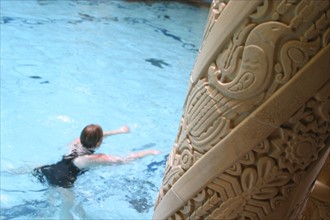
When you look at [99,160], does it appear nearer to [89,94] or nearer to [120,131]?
[120,131]

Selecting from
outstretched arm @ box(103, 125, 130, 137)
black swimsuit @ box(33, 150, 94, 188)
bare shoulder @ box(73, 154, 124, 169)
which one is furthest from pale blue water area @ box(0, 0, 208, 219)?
bare shoulder @ box(73, 154, 124, 169)

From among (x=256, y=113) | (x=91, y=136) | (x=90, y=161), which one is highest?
(x=256, y=113)

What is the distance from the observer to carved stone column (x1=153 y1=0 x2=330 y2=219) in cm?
105

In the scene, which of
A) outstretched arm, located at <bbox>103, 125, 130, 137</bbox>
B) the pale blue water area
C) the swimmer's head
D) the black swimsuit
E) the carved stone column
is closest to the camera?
the carved stone column

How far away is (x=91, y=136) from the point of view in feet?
15.2

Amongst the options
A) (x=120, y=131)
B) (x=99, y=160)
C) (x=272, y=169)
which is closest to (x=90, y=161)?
(x=99, y=160)

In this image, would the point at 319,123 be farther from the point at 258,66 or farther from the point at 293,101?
the point at 258,66

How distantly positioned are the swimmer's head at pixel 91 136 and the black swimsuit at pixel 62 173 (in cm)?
18

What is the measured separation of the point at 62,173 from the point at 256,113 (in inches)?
146

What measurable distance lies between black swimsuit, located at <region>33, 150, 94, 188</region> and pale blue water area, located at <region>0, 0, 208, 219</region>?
0.89 ft

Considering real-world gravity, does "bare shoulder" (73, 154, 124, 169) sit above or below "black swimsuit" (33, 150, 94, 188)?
above

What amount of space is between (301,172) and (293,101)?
23cm

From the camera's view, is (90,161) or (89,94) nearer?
(90,161)

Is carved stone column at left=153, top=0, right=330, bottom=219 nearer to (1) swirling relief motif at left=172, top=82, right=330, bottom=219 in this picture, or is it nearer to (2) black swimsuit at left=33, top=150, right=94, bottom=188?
(1) swirling relief motif at left=172, top=82, right=330, bottom=219
